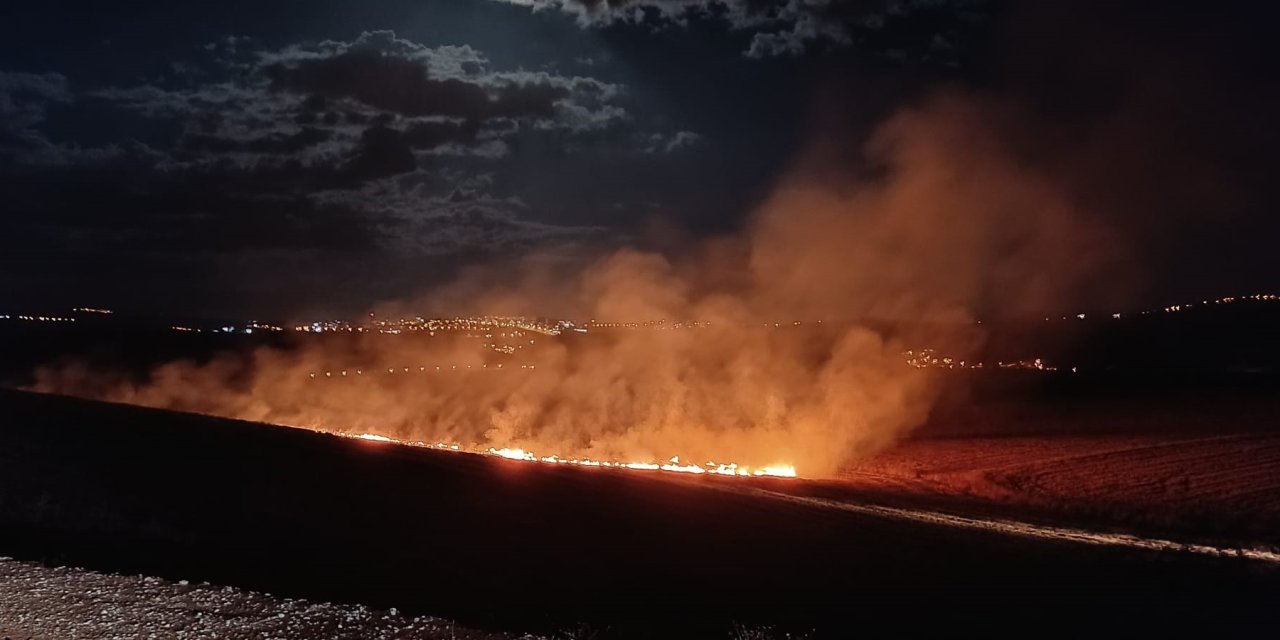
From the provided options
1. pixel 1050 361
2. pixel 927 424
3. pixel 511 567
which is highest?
pixel 1050 361

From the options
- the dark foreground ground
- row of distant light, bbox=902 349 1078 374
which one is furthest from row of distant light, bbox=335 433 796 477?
row of distant light, bbox=902 349 1078 374

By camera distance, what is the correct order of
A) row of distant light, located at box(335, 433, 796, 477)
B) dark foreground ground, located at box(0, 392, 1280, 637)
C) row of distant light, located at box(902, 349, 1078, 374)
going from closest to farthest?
dark foreground ground, located at box(0, 392, 1280, 637) → row of distant light, located at box(335, 433, 796, 477) → row of distant light, located at box(902, 349, 1078, 374)

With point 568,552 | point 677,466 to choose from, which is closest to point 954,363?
point 677,466

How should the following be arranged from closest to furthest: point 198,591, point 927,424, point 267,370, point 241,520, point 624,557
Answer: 1. point 198,591
2. point 624,557
3. point 241,520
4. point 927,424
5. point 267,370

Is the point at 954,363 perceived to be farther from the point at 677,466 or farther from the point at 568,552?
the point at 568,552

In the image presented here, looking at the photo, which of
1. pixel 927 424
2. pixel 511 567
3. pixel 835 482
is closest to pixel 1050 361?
pixel 927 424

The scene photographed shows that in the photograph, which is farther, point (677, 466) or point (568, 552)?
point (677, 466)

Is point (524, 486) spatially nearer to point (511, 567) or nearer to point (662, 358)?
point (511, 567)

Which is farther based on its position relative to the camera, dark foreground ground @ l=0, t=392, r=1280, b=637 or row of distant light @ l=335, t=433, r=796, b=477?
row of distant light @ l=335, t=433, r=796, b=477

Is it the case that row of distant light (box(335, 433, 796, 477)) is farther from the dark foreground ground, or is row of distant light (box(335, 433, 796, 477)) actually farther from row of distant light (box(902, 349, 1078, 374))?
row of distant light (box(902, 349, 1078, 374))
